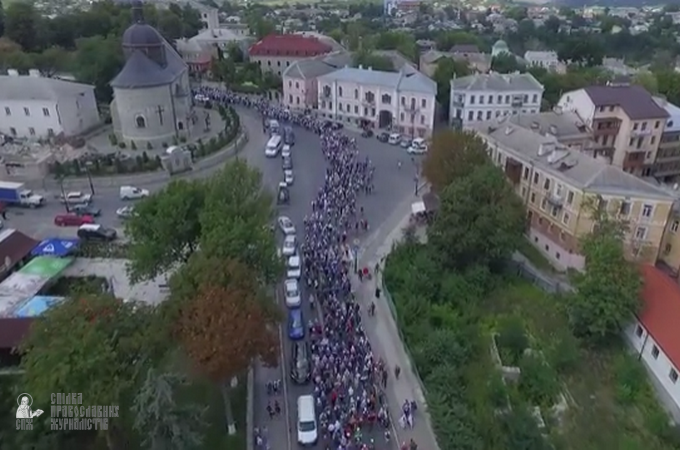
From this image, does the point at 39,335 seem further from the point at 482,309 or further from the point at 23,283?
the point at 482,309

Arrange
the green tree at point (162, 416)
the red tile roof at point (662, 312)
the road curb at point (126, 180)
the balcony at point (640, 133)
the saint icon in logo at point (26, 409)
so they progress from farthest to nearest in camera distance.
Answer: the balcony at point (640, 133) → the road curb at point (126, 180) → the red tile roof at point (662, 312) → the saint icon in logo at point (26, 409) → the green tree at point (162, 416)

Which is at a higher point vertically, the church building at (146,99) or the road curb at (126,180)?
the church building at (146,99)

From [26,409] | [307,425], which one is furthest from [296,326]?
[26,409]

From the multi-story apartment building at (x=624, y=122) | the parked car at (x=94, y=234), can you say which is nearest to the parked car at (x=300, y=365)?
the parked car at (x=94, y=234)

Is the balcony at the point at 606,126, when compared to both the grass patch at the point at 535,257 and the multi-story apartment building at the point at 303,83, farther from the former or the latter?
the multi-story apartment building at the point at 303,83

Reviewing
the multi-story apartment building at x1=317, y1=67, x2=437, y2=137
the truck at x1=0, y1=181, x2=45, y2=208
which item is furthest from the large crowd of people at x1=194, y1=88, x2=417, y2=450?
the truck at x1=0, y1=181, x2=45, y2=208

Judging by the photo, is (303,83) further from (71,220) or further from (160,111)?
(71,220)
